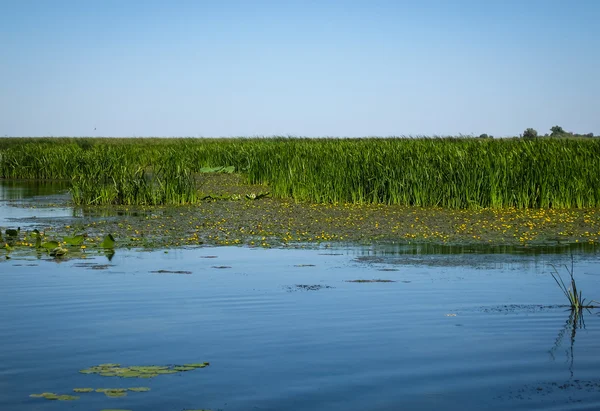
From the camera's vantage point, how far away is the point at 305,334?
787cm

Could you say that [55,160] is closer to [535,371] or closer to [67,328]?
[67,328]

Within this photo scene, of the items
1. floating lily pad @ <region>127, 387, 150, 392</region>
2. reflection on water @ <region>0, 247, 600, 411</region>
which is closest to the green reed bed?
reflection on water @ <region>0, 247, 600, 411</region>

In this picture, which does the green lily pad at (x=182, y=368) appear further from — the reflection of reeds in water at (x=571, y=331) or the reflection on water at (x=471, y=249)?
the reflection on water at (x=471, y=249)

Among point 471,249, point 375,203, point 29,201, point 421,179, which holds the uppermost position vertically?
point 421,179

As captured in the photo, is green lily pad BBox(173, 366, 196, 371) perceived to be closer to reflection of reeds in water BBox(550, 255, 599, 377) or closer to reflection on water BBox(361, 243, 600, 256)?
reflection of reeds in water BBox(550, 255, 599, 377)

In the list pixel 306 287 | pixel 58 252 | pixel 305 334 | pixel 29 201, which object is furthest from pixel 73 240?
pixel 29 201

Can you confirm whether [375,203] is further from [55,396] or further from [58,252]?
[55,396]

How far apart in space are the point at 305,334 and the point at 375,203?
14043 millimetres

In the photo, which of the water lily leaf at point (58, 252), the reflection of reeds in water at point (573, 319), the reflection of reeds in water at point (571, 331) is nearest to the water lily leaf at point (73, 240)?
the water lily leaf at point (58, 252)

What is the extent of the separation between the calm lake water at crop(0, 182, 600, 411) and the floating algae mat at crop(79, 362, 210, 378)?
0.10m

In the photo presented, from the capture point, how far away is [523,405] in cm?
574

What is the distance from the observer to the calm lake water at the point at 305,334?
6.00 m

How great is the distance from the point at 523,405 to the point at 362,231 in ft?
35.8

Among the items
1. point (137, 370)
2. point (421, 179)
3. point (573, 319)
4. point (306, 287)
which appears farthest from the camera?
point (421, 179)
